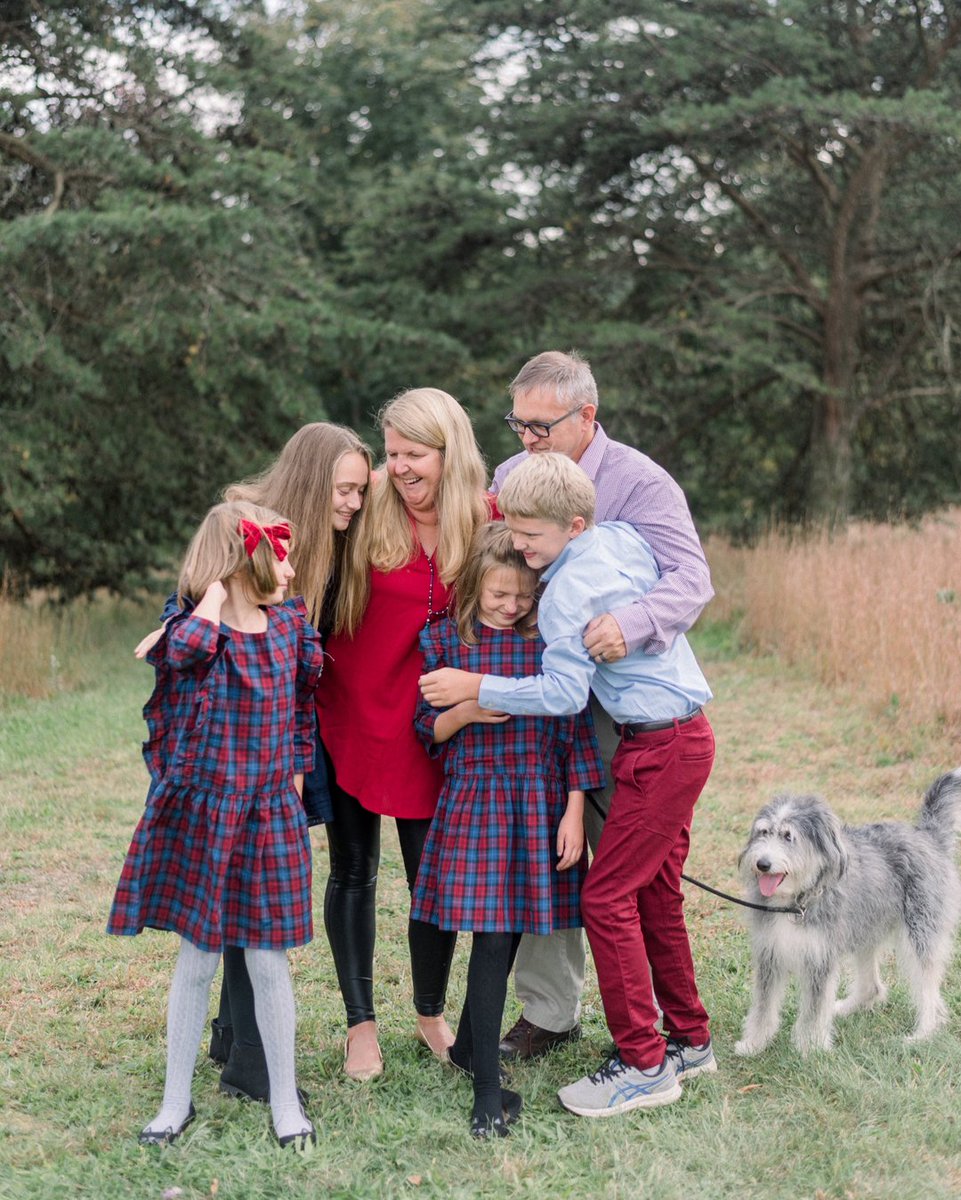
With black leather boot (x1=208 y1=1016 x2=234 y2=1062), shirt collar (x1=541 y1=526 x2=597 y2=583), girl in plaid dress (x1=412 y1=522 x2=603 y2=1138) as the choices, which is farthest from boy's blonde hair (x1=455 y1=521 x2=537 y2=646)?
black leather boot (x1=208 y1=1016 x2=234 y2=1062)

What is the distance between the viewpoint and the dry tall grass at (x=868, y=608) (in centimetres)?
812

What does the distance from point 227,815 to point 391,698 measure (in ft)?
1.99

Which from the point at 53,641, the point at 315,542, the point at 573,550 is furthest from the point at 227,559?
the point at 53,641

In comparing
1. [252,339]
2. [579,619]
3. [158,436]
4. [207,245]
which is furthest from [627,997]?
[158,436]

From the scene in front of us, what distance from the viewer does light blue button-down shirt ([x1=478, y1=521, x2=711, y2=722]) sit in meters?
3.13

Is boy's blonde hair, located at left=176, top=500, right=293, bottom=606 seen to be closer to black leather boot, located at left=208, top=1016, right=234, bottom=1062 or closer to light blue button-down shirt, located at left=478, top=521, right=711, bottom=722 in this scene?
light blue button-down shirt, located at left=478, top=521, right=711, bottom=722

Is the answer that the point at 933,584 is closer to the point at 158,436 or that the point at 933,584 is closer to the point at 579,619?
the point at 579,619

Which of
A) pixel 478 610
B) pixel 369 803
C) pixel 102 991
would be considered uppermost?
pixel 478 610

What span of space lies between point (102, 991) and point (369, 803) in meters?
1.53

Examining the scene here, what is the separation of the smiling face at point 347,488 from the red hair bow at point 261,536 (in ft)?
0.97

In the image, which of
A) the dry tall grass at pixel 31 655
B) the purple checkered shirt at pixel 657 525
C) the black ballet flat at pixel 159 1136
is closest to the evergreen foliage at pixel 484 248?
the dry tall grass at pixel 31 655

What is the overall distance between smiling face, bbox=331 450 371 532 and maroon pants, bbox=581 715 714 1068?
985mm

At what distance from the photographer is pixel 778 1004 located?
3832mm

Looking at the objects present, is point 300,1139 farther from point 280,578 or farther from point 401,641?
point 280,578
